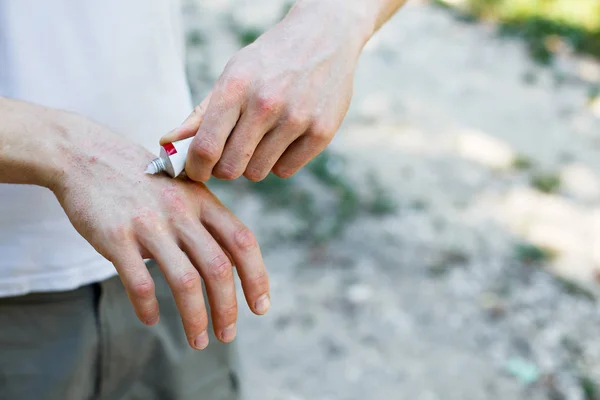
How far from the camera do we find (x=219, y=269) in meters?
0.90

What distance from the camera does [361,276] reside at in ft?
8.54

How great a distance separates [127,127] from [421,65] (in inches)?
125

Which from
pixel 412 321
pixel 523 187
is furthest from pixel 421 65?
pixel 412 321

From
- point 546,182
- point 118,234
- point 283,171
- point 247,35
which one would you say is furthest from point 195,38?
point 118,234

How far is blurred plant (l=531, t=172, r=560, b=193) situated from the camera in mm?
3048

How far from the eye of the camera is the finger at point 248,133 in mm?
899

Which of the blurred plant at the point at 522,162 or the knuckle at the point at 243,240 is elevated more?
the knuckle at the point at 243,240

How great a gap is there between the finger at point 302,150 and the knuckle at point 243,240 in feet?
0.36

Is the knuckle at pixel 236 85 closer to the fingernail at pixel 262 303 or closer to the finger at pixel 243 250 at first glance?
the finger at pixel 243 250

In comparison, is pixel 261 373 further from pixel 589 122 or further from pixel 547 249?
pixel 589 122

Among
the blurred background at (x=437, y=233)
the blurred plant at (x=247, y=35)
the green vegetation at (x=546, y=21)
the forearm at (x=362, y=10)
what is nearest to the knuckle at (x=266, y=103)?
the forearm at (x=362, y=10)

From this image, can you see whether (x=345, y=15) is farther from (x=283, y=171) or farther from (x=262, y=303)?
(x=262, y=303)

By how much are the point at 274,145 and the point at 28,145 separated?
0.34 metres

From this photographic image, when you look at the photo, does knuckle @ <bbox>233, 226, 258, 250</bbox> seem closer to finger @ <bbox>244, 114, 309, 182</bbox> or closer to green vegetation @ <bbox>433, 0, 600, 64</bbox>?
finger @ <bbox>244, 114, 309, 182</bbox>
